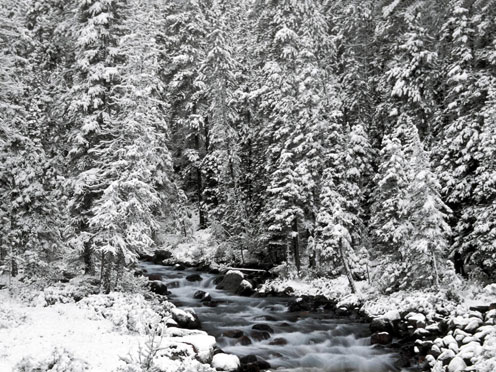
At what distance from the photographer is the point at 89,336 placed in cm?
1384

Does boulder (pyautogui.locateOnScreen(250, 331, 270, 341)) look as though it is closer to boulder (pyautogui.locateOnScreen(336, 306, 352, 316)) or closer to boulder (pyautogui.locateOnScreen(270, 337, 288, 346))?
boulder (pyautogui.locateOnScreen(270, 337, 288, 346))

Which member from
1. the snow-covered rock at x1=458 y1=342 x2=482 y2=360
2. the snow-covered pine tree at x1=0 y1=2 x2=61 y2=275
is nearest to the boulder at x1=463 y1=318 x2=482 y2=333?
the snow-covered rock at x1=458 y1=342 x2=482 y2=360

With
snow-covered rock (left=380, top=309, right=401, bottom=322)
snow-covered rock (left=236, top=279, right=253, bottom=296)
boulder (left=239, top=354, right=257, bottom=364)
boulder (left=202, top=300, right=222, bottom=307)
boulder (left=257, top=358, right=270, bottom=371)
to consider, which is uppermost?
snow-covered rock (left=236, top=279, right=253, bottom=296)

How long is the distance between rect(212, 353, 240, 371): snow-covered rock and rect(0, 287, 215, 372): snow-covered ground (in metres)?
0.27

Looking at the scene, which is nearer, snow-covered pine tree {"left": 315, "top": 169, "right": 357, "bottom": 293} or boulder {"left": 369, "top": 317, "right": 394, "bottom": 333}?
boulder {"left": 369, "top": 317, "right": 394, "bottom": 333}

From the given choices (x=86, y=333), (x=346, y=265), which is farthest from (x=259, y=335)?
(x=86, y=333)

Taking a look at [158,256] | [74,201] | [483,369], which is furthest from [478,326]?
[158,256]

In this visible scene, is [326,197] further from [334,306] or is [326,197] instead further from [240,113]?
[240,113]

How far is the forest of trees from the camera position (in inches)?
778

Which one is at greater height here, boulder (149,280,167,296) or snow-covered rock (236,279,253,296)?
boulder (149,280,167,296)

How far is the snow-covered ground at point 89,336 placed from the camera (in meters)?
11.4

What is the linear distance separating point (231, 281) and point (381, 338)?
470 inches

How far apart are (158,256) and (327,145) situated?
56.0 ft

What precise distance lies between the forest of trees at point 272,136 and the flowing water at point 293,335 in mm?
4063
